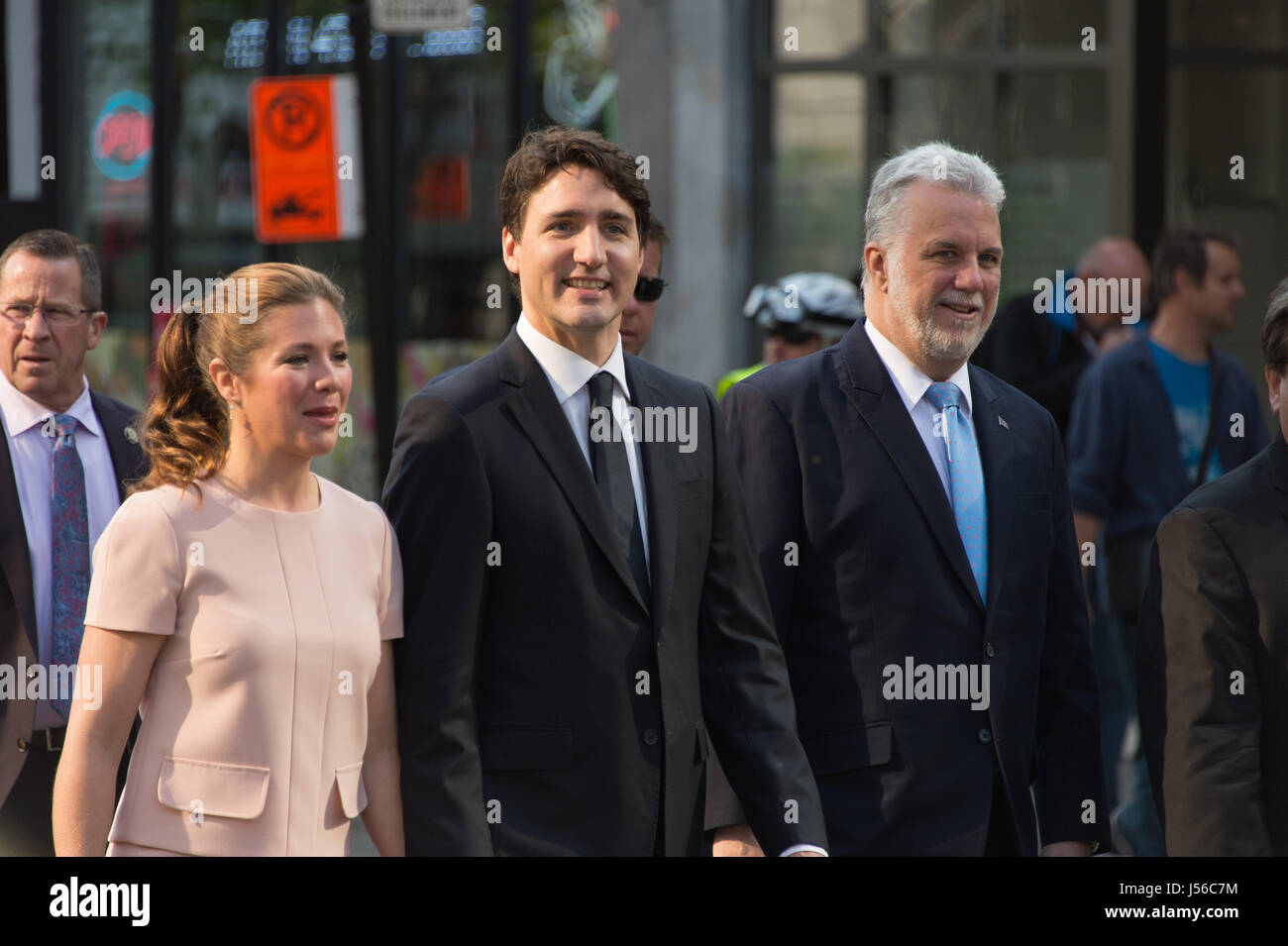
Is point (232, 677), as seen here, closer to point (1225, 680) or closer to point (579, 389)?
point (579, 389)

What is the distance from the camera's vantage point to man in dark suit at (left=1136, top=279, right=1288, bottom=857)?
364 cm

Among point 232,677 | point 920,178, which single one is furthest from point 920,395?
point 232,677

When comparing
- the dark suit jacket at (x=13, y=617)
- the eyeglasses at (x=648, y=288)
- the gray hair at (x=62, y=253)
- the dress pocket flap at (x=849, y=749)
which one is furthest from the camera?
the eyeglasses at (x=648, y=288)

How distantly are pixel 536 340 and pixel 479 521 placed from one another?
18.7 inches

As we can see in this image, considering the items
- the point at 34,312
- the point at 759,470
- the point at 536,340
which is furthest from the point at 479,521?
the point at 34,312

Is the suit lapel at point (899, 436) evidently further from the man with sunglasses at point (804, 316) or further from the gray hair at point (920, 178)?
the man with sunglasses at point (804, 316)

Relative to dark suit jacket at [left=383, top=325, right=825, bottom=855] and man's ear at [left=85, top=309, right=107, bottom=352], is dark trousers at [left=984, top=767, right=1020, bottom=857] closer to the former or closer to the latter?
dark suit jacket at [left=383, top=325, right=825, bottom=855]

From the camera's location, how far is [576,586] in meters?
3.52

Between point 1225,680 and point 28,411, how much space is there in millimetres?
3212

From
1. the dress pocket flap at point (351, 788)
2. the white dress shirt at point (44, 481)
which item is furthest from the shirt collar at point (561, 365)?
the white dress shirt at point (44, 481)

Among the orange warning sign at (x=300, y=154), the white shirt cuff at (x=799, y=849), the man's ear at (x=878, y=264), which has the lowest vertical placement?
the white shirt cuff at (x=799, y=849)

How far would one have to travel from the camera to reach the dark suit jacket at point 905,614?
3.89 m

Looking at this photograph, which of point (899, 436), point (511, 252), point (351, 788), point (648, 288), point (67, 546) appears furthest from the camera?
point (648, 288)

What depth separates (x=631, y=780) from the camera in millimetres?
3547
